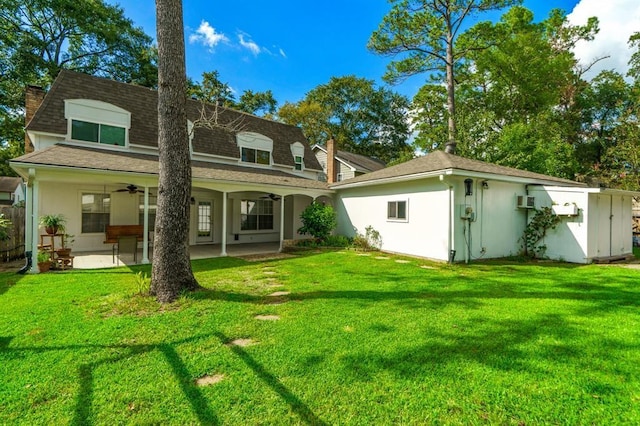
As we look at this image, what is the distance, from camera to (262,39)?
60.6ft

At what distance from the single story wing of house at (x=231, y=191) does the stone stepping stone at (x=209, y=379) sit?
6.02 metres

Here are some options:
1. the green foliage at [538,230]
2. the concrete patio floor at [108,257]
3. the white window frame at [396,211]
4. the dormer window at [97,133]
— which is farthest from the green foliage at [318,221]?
the dormer window at [97,133]

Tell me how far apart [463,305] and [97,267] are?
8.81m

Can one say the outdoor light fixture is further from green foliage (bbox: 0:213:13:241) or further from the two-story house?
green foliage (bbox: 0:213:13:241)

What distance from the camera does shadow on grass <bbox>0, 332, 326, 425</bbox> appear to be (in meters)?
2.20

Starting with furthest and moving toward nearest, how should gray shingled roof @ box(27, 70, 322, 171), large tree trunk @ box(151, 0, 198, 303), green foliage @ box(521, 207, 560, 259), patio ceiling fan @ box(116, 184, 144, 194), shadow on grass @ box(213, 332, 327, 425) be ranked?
gray shingled roof @ box(27, 70, 322, 171) < patio ceiling fan @ box(116, 184, 144, 194) < green foliage @ box(521, 207, 560, 259) < large tree trunk @ box(151, 0, 198, 303) < shadow on grass @ box(213, 332, 327, 425)

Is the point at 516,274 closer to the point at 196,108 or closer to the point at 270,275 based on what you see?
the point at 270,275

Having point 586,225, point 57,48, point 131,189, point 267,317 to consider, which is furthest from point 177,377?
point 57,48

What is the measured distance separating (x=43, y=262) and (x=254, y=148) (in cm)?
1006

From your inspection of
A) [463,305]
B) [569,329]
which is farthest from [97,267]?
[569,329]

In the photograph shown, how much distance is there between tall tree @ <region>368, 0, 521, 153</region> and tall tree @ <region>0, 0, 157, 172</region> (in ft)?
57.6

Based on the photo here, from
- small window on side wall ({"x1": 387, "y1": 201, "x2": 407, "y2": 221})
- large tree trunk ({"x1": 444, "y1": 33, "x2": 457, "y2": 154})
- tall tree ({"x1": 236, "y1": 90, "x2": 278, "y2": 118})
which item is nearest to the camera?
small window on side wall ({"x1": 387, "y1": 201, "x2": 407, "y2": 221})

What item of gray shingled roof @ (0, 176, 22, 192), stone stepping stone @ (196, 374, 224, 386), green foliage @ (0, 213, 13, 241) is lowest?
stone stepping stone @ (196, 374, 224, 386)

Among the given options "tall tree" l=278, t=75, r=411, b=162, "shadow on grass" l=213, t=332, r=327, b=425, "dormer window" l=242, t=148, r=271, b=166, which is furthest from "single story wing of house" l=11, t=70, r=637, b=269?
"tall tree" l=278, t=75, r=411, b=162
